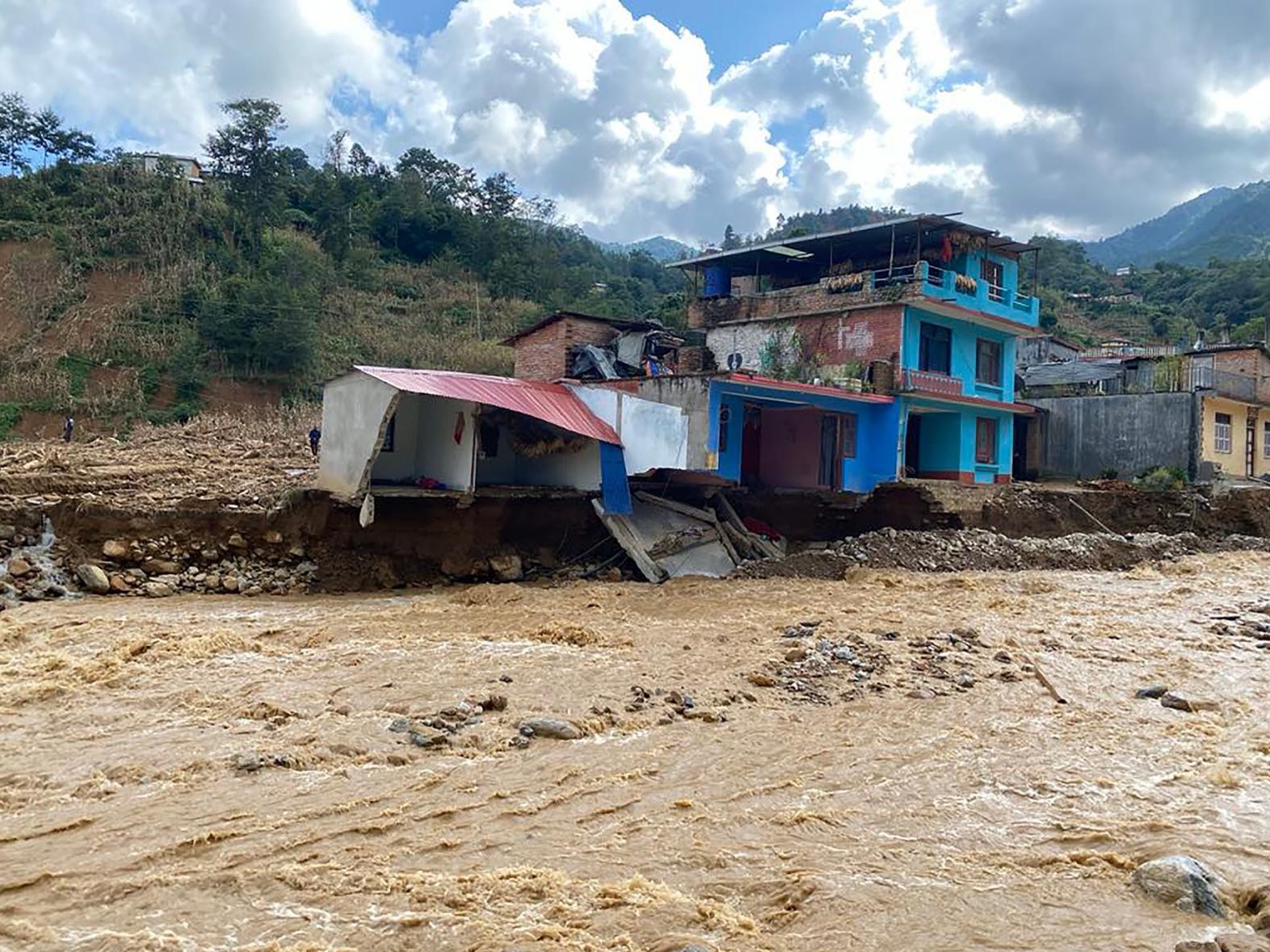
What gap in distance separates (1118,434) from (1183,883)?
89.6 feet

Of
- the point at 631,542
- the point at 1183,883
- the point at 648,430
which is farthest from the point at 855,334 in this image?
the point at 1183,883

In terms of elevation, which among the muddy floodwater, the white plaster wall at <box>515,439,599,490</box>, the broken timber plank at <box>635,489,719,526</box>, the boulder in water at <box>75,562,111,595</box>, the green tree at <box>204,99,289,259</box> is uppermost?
the green tree at <box>204,99,289,259</box>

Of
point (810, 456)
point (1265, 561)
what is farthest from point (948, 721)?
point (1265, 561)

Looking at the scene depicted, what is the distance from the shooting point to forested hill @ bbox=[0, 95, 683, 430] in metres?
32.7

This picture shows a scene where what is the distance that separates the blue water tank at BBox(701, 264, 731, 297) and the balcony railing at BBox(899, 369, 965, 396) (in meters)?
6.55

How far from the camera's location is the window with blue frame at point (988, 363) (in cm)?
2723

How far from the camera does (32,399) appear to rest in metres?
28.8

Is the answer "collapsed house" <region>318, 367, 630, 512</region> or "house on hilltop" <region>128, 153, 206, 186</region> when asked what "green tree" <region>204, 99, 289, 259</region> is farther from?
"collapsed house" <region>318, 367, 630, 512</region>

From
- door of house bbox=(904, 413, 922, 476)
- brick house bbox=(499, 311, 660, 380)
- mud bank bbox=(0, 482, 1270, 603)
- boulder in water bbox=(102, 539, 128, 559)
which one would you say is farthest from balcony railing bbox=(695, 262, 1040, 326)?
boulder in water bbox=(102, 539, 128, 559)

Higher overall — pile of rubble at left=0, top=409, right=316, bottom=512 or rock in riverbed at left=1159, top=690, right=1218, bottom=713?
pile of rubble at left=0, top=409, right=316, bottom=512

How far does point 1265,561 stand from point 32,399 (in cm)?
3425

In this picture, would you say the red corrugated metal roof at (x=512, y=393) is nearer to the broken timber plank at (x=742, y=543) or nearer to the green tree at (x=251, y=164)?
the broken timber plank at (x=742, y=543)

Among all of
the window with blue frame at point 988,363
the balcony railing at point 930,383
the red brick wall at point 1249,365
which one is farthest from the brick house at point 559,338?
the red brick wall at point 1249,365

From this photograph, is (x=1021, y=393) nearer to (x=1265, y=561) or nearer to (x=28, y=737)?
(x=1265, y=561)
